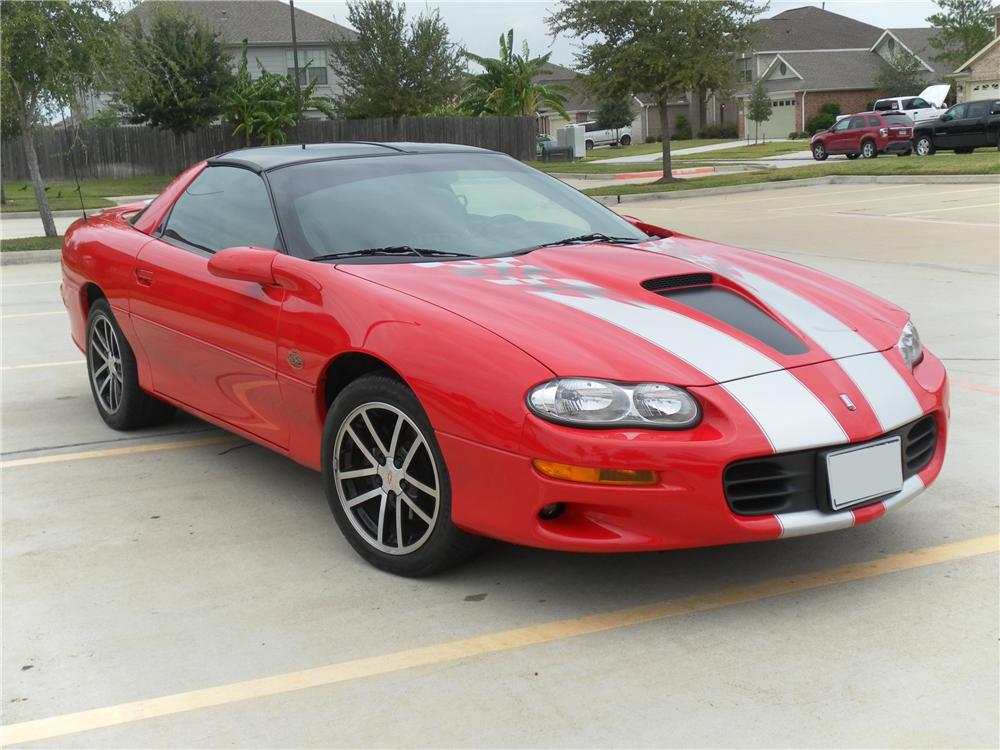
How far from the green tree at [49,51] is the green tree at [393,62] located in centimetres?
2907

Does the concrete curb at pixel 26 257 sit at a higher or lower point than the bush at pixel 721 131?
lower

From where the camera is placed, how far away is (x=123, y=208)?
20.3 feet

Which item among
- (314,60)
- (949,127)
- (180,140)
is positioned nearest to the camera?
(949,127)

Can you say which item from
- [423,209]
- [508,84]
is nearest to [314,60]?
[508,84]

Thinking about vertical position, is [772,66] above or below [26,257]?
above

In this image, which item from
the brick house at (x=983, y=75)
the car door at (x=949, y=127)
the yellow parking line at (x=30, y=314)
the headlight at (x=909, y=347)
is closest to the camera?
the headlight at (x=909, y=347)

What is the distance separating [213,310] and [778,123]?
232 ft

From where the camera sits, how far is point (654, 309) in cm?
363

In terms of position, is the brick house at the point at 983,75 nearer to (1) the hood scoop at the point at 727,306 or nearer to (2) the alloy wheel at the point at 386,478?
(1) the hood scoop at the point at 727,306

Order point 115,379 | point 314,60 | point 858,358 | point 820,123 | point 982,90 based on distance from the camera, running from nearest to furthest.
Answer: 1. point 858,358
2. point 115,379
3. point 982,90
4. point 820,123
5. point 314,60

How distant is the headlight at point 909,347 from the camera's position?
3764mm

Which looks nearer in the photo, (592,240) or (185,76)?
(592,240)

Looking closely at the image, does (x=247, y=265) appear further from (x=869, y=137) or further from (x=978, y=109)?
(x=869, y=137)

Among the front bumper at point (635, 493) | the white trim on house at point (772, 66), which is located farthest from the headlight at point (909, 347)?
the white trim on house at point (772, 66)
